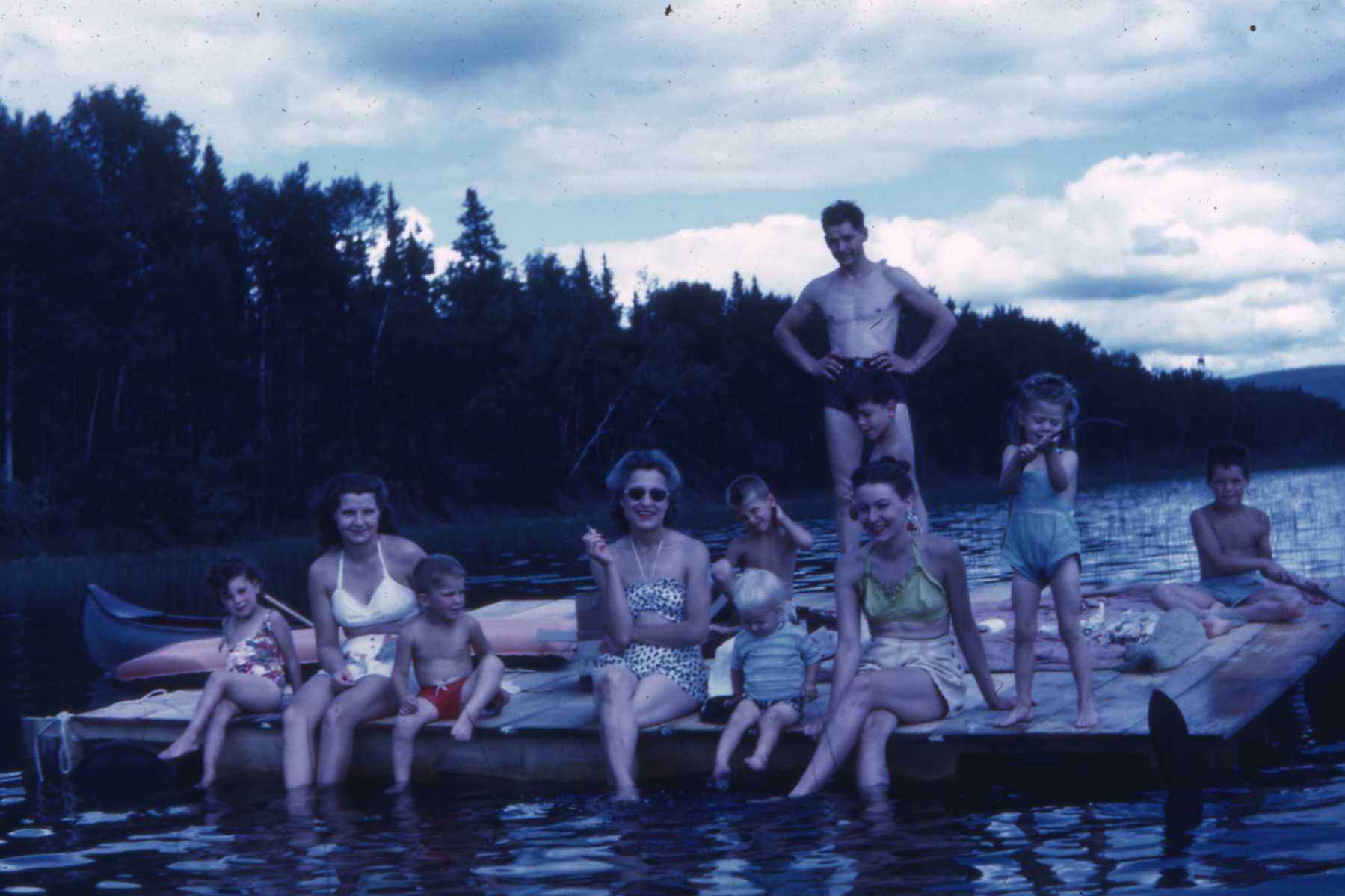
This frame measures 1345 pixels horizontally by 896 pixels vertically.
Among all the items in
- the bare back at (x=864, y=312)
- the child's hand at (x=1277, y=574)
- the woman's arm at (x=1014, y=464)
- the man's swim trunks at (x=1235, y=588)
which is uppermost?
the bare back at (x=864, y=312)

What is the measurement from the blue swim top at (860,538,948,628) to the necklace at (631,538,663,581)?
3.40ft

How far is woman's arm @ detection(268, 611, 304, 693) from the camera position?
741 centimetres

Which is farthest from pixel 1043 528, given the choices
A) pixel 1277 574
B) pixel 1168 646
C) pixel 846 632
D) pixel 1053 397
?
pixel 1277 574

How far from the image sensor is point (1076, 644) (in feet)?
20.2

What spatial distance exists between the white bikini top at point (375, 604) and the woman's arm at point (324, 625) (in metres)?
0.05

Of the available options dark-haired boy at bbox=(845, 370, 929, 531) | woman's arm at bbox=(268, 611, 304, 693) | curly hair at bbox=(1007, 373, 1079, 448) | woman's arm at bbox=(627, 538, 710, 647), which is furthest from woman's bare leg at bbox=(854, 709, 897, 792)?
woman's arm at bbox=(268, 611, 304, 693)

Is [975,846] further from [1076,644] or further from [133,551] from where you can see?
[133,551]

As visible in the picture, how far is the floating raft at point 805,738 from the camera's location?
6109 millimetres

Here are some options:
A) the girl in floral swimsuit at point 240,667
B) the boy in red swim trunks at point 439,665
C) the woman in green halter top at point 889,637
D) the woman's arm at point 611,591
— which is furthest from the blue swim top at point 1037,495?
the girl in floral swimsuit at point 240,667

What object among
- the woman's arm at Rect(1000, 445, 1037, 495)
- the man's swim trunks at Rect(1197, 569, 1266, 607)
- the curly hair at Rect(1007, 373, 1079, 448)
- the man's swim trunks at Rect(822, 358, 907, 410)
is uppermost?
the man's swim trunks at Rect(822, 358, 907, 410)

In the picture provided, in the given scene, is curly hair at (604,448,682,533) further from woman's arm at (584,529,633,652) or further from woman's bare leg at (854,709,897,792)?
woman's bare leg at (854,709,897,792)

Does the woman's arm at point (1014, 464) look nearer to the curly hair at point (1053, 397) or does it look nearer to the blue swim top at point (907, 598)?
the curly hair at point (1053, 397)

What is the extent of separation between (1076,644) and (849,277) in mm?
3023

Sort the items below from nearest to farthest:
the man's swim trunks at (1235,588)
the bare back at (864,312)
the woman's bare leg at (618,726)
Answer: the woman's bare leg at (618,726), the bare back at (864,312), the man's swim trunks at (1235,588)
